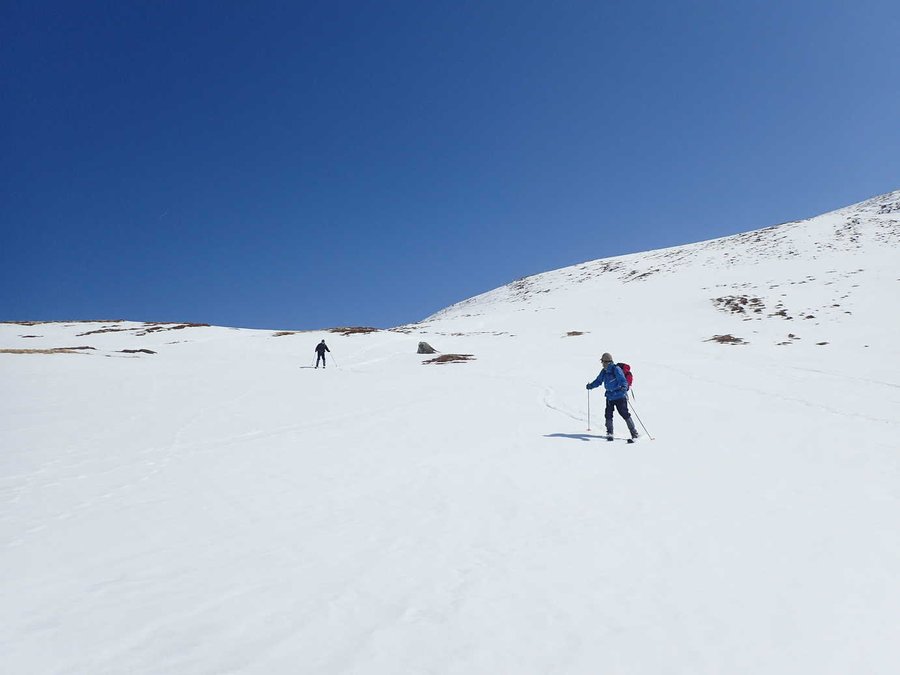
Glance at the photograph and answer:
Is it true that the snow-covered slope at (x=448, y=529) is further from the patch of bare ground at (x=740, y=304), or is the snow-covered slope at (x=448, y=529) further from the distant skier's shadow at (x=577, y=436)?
the patch of bare ground at (x=740, y=304)

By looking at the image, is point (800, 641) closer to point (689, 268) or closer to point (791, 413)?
point (791, 413)

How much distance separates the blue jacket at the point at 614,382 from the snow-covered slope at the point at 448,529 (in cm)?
137

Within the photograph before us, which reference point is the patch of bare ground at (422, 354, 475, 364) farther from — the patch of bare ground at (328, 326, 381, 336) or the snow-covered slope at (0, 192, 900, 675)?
the patch of bare ground at (328, 326, 381, 336)

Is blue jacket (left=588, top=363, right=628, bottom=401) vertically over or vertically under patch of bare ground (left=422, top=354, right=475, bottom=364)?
under

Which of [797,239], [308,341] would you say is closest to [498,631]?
[308,341]

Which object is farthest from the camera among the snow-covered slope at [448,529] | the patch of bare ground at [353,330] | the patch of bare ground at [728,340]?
the patch of bare ground at [353,330]

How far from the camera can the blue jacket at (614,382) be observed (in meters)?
12.0

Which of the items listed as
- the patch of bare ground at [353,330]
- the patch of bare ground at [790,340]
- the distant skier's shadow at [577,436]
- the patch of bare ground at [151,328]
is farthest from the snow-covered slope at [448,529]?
the patch of bare ground at [151,328]

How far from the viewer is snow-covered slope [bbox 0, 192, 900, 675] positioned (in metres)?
4.07

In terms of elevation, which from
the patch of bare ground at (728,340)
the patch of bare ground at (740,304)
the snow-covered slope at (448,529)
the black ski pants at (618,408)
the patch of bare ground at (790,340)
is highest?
the patch of bare ground at (740,304)

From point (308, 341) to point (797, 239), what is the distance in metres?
80.9

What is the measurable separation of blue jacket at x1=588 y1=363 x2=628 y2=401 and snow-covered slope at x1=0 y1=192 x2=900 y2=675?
1.37m

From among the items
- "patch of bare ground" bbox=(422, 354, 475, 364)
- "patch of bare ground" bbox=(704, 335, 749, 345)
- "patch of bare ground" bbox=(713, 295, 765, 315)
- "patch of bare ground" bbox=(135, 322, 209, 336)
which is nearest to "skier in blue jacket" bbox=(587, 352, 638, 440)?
"patch of bare ground" bbox=(422, 354, 475, 364)

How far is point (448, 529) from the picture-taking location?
6.54 m
